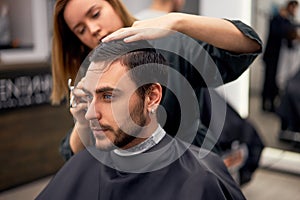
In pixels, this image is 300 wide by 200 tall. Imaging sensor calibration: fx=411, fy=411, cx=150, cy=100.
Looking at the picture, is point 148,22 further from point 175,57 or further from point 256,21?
point 256,21

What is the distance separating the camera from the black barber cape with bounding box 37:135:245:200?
0.83 m

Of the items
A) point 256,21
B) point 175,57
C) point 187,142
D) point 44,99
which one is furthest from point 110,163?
point 256,21

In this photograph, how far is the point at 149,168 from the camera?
2.78 ft

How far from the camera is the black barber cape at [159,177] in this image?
0.83m

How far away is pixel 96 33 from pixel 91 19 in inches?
1.3

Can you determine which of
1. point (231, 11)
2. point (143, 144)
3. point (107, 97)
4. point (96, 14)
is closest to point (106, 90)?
point (107, 97)

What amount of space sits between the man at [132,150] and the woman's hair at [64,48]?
0.61ft

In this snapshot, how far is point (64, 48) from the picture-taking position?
971 mm

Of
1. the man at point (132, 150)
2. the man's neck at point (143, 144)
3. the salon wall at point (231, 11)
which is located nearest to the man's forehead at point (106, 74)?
the man at point (132, 150)

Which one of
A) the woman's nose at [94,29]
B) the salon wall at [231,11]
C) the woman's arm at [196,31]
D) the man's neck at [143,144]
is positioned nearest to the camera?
the woman's arm at [196,31]

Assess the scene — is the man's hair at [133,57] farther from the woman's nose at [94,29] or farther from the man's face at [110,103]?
the woman's nose at [94,29]

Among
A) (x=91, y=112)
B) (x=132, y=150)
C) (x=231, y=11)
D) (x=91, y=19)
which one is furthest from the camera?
(x=231, y=11)

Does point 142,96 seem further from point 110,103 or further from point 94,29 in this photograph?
point 94,29

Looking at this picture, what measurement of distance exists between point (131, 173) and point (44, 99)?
204 centimetres
